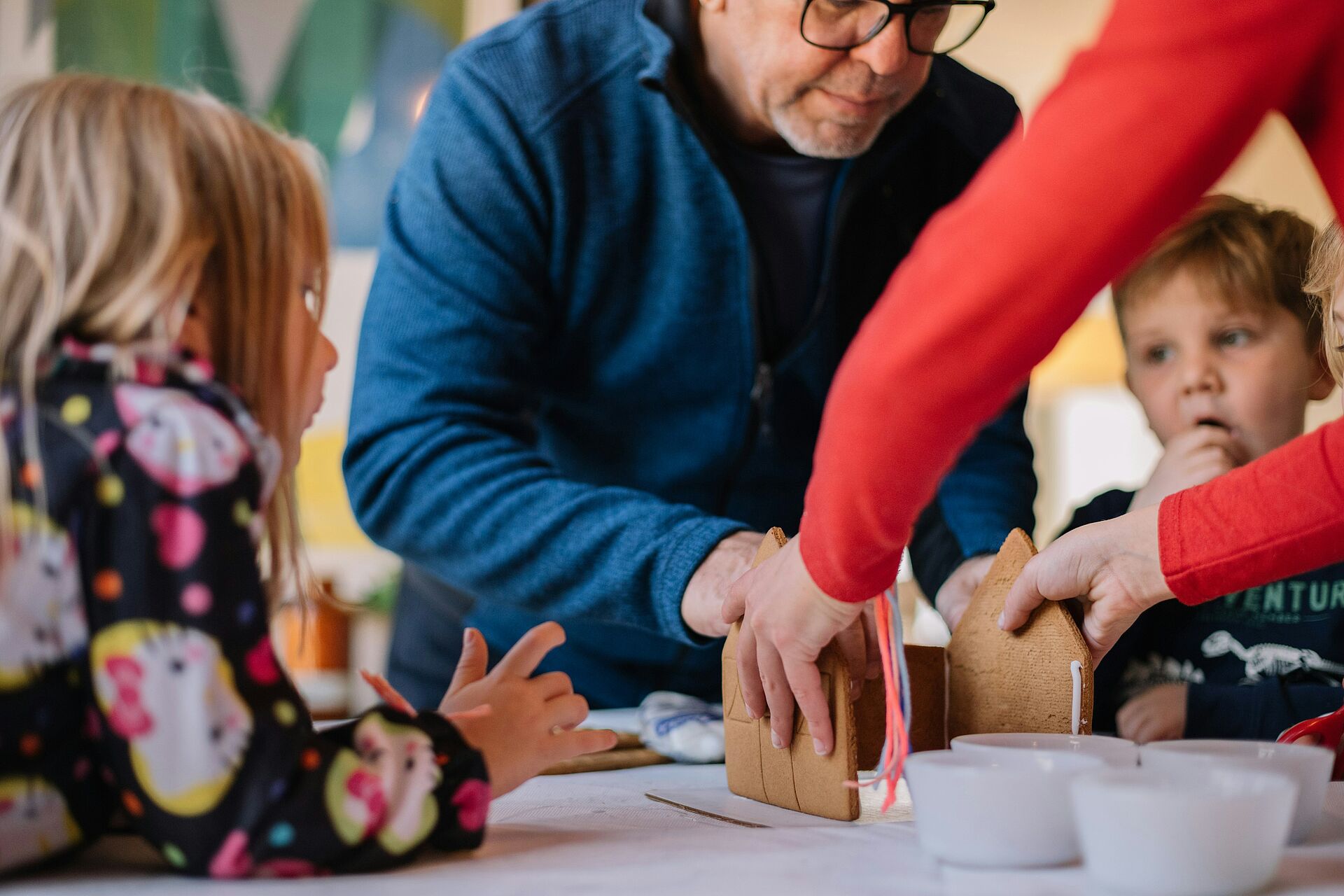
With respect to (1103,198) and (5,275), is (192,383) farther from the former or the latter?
(1103,198)

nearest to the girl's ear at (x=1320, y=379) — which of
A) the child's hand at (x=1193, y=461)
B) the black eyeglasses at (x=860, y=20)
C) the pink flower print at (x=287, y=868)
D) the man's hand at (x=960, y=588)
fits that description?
the child's hand at (x=1193, y=461)

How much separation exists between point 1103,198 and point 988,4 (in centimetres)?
74

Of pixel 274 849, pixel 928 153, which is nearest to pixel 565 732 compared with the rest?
pixel 274 849

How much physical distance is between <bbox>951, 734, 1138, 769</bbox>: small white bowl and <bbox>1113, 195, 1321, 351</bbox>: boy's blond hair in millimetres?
716

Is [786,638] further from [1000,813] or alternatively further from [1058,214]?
[1058,214]

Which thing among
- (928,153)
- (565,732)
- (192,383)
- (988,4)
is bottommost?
(565,732)

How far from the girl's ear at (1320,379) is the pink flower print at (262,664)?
1131 mm

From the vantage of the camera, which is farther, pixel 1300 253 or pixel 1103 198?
pixel 1300 253

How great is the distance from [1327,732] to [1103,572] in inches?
11.3

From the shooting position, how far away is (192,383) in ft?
2.01

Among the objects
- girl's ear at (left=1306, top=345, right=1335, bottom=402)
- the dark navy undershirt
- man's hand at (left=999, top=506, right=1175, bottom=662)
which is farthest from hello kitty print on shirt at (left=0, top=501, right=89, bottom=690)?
girl's ear at (left=1306, top=345, right=1335, bottom=402)

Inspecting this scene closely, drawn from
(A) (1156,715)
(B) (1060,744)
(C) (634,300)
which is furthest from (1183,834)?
(C) (634,300)

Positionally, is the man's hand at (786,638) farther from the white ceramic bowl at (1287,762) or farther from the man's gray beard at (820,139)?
the man's gray beard at (820,139)

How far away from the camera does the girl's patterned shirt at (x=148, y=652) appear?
1.83ft
